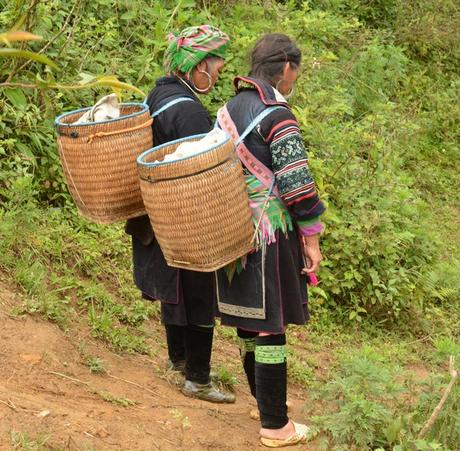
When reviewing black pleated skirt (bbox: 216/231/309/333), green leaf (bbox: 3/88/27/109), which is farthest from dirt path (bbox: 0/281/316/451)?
green leaf (bbox: 3/88/27/109)

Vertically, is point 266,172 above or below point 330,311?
above

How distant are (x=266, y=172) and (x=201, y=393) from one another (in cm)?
136

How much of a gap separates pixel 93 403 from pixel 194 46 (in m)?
1.72

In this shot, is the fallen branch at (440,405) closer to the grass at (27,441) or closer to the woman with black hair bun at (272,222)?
the woman with black hair bun at (272,222)

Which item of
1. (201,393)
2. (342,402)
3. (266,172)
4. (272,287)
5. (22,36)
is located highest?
(22,36)

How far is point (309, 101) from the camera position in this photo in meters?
7.76

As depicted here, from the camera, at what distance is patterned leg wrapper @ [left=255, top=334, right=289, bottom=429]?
3.79m

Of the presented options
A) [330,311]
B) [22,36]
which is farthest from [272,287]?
[330,311]

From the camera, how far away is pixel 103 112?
13.0 ft

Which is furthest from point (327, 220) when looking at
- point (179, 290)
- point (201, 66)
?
point (201, 66)

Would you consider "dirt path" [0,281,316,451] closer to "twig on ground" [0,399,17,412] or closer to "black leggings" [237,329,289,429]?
"twig on ground" [0,399,17,412]

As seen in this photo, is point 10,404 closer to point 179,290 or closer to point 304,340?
point 179,290

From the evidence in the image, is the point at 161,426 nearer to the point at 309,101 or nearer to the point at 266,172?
the point at 266,172

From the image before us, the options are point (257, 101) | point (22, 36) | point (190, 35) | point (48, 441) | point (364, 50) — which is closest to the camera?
point (22, 36)
